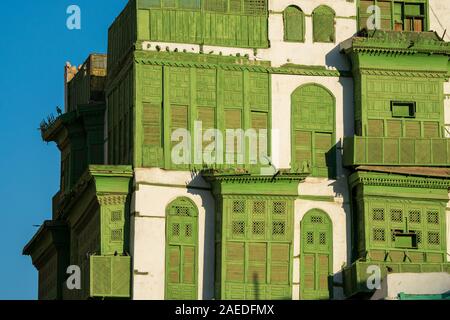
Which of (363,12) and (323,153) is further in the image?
(363,12)

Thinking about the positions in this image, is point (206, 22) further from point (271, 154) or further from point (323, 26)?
point (271, 154)

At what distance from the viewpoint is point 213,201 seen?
62.4 m

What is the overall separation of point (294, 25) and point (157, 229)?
26.7 feet

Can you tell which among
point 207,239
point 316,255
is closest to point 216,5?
point 207,239

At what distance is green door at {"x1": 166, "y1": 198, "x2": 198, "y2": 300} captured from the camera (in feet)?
201

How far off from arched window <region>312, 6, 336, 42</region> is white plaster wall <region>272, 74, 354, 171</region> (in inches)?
53.2

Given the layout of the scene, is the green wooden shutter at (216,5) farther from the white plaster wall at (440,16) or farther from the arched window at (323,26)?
the white plaster wall at (440,16)

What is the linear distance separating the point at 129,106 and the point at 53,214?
9.61m

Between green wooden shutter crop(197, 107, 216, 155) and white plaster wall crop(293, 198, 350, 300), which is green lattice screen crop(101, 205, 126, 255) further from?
white plaster wall crop(293, 198, 350, 300)

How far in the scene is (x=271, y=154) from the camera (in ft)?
207

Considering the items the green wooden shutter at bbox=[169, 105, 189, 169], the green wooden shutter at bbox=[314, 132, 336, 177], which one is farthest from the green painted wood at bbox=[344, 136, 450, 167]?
the green wooden shutter at bbox=[169, 105, 189, 169]
